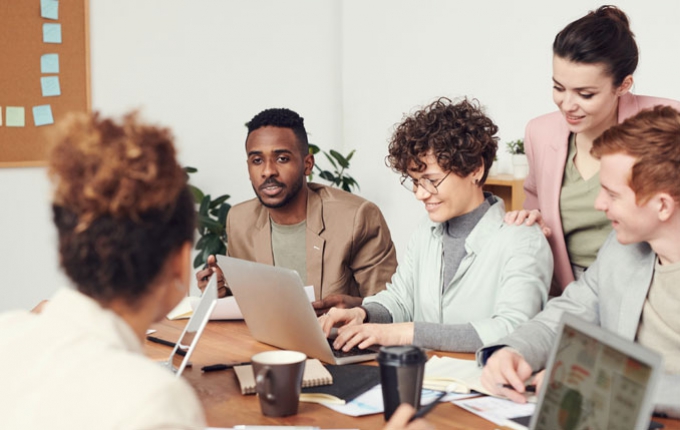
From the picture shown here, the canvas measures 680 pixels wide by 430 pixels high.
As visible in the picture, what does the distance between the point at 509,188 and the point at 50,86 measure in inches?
91.7

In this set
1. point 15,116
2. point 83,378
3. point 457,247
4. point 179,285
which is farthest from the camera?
point 15,116

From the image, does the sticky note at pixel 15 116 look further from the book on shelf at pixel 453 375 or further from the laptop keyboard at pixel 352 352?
the book on shelf at pixel 453 375

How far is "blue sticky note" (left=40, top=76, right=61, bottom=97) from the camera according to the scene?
4.06m

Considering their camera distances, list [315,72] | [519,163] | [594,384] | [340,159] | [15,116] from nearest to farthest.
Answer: [594,384] < [519,163] < [15,116] < [340,159] < [315,72]

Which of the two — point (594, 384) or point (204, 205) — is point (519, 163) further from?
point (594, 384)

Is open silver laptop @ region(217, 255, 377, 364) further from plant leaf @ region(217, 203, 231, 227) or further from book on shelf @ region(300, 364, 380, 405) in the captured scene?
plant leaf @ region(217, 203, 231, 227)

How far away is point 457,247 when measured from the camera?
220 centimetres

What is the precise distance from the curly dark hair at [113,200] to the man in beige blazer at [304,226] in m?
1.76

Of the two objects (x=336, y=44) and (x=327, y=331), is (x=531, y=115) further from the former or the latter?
(x=327, y=331)

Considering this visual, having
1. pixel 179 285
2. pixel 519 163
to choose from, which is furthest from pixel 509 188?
pixel 179 285

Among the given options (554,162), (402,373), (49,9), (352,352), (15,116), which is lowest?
(352,352)

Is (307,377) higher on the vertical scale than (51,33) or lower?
lower

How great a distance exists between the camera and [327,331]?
197 cm

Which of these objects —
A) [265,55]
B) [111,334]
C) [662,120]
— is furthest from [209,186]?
[111,334]
